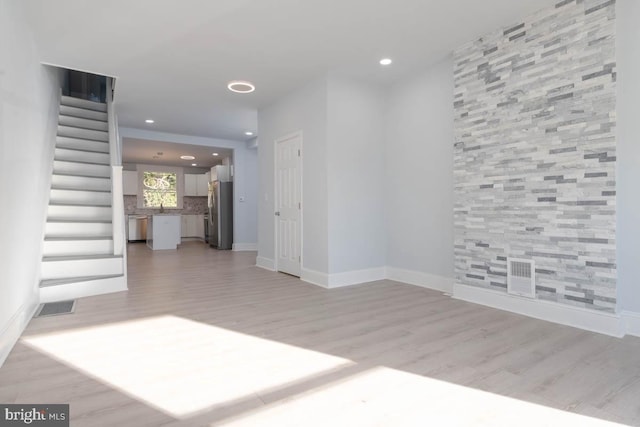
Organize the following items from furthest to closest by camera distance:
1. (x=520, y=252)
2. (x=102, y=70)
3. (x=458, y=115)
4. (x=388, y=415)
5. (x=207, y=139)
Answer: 1. (x=207, y=139)
2. (x=102, y=70)
3. (x=458, y=115)
4. (x=520, y=252)
5. (x=388, y=415)

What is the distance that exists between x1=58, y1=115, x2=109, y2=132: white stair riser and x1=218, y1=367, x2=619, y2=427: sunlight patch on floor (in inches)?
234

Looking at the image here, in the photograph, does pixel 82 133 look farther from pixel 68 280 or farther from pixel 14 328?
pixel 14 328

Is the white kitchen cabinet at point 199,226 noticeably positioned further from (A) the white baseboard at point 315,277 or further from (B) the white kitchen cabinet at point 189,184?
(A) the white baseboard at point 315,277

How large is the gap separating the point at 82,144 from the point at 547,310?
645 cm

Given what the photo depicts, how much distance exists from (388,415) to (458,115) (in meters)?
3.19

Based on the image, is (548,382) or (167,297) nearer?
(548,382)

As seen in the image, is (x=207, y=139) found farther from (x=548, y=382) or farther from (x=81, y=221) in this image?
(x=548, y=382)

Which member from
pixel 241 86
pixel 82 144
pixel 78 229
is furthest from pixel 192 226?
pixel 241 86

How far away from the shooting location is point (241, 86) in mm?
4781

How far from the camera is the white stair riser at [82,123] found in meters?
5.53

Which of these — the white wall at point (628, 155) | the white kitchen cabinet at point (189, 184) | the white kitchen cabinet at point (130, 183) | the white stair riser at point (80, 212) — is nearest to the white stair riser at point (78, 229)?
the white stair riser at point (80, 212)

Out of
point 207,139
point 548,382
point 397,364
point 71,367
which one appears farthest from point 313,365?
point 207,139

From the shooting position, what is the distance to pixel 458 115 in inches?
147

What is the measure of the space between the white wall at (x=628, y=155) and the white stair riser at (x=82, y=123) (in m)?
→ 6.81
